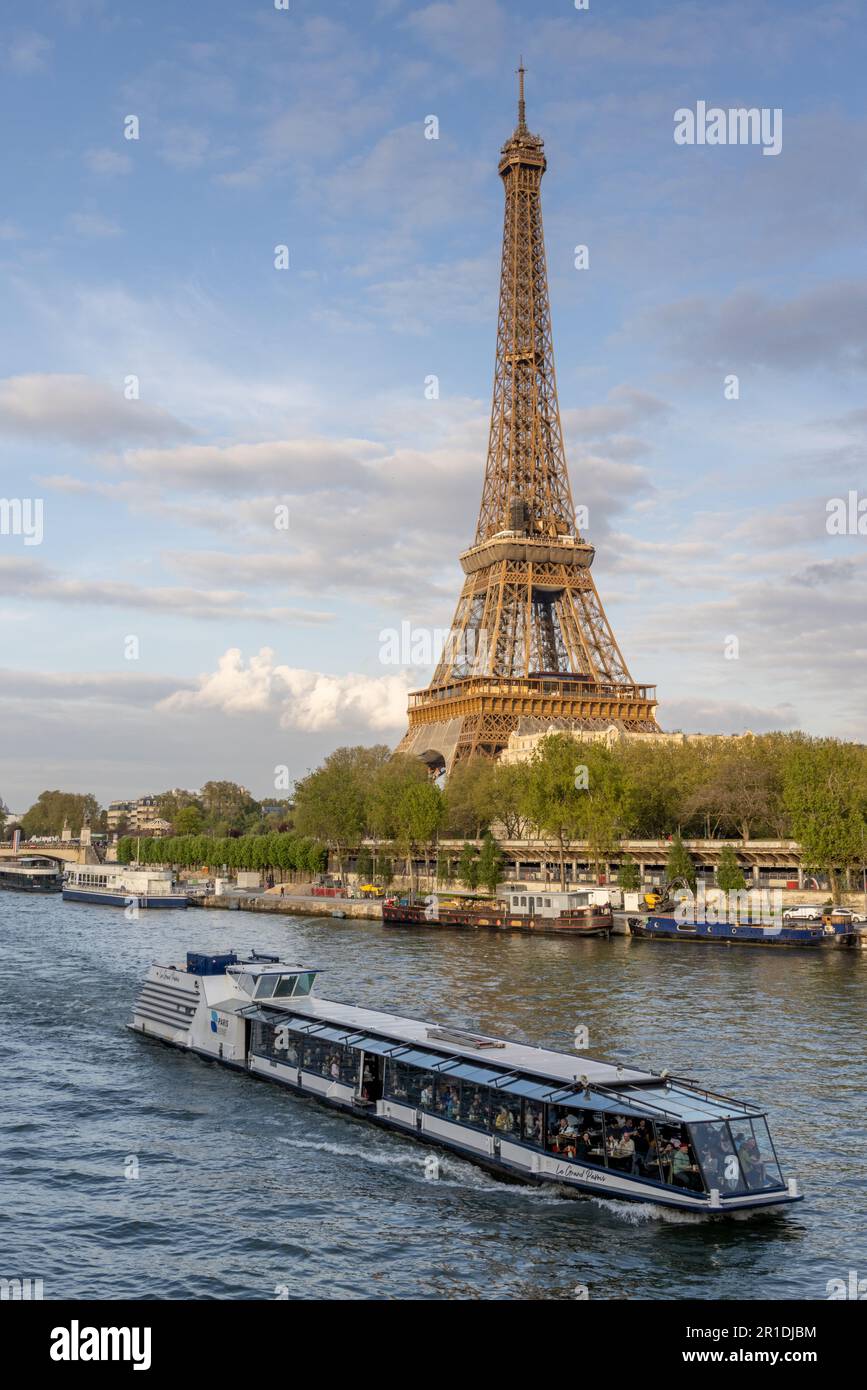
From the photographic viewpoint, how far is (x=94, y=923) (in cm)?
11525

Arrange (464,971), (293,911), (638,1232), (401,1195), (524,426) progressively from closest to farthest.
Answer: (638,1232) < (401,1195) < (464,971) < (293,911) < (524,426)

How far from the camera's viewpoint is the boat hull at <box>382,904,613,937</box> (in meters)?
98.5

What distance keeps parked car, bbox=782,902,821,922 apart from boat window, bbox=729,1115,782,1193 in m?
64.4

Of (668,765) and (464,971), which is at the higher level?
(668,765)

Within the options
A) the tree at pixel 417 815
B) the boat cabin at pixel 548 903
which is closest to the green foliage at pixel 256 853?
the tree at pixel 417 815

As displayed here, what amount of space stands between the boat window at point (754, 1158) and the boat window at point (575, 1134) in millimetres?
3220

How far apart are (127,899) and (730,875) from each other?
66.5m

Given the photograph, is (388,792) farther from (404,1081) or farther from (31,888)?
(404,1081)

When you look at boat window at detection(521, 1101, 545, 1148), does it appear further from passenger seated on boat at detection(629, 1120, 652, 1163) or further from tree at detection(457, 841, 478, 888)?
tree at detection(457, 841, 478, 888)

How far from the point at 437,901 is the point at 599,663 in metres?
51.2

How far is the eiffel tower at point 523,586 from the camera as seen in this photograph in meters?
156

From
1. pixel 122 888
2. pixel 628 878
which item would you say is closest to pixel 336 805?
pixel 122 888
